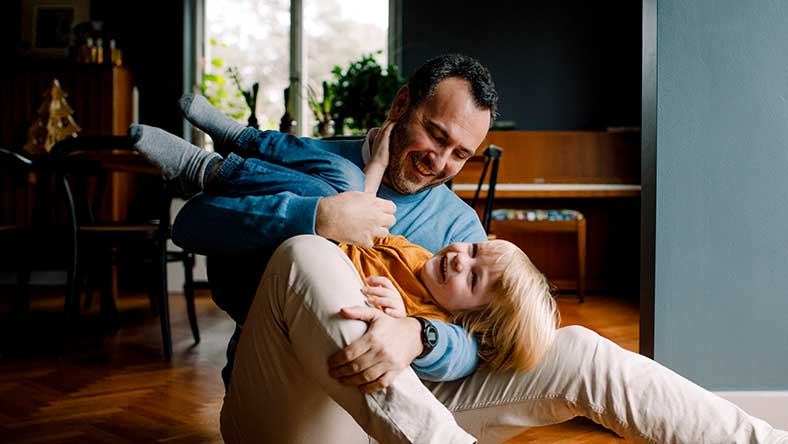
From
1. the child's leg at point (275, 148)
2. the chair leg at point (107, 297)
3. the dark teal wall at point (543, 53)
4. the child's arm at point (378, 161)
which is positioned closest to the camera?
the child's leg at point (275, 148)

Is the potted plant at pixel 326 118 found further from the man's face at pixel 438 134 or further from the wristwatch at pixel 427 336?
the wristwatch at pixel 427 336

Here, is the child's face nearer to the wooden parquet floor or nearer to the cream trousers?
the cream trousers

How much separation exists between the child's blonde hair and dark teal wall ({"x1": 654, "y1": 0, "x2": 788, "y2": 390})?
81 cm

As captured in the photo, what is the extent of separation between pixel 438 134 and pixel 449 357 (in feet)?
1.86

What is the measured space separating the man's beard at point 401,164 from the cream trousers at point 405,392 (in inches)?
18.2

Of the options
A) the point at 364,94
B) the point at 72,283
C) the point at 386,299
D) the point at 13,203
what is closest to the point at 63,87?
the point at 13,203

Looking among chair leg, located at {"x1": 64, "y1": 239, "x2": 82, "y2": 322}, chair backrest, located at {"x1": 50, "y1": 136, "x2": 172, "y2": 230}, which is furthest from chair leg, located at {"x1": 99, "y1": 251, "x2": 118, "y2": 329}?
chair leg, located at {"x1": 64, "y1": 239, "x2": 82, "y2": 322}

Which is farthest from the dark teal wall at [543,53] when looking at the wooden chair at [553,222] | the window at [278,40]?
the wooden chair at [553,222]

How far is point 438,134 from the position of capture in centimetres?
171

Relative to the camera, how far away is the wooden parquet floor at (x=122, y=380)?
216 centimetres

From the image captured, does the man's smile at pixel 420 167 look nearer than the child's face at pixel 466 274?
No

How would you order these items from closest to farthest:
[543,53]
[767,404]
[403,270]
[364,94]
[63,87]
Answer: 1. [403,270]
2. [767,404]
3. [364,94]
4. [63,87]
5. [543,53]

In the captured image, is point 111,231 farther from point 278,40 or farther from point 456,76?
point 278,40

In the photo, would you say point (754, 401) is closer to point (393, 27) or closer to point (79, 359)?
point (79, 359)
